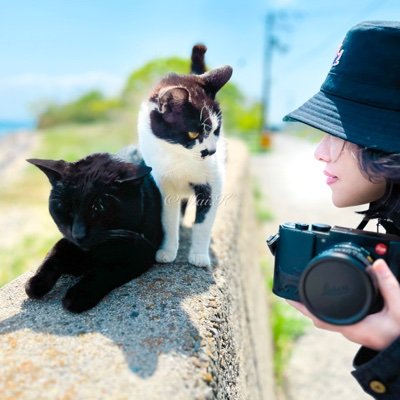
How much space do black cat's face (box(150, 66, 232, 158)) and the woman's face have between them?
37cm

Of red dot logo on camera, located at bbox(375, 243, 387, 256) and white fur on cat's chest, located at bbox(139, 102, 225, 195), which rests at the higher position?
red dot logo on camera, located at bbox(375, 243, 387, 256)

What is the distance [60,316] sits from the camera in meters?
1.11

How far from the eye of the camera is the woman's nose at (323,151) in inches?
46.7

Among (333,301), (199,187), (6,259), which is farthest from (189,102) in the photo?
(6,259)

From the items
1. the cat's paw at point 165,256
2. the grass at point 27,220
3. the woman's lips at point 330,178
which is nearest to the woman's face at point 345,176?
the woman's lips at point 330,178

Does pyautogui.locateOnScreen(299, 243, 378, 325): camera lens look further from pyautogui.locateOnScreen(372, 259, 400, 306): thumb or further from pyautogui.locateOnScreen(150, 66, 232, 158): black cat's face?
pyautogui.locateOnScreen(150, 66, 232, 158): black cat's face

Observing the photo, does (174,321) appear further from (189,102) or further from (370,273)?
(189,102)

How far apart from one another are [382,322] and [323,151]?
473mm

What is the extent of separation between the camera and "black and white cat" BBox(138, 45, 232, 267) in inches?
55.3

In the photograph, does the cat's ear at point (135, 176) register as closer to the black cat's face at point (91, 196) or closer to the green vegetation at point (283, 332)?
the black cat's face at point (91, 196)

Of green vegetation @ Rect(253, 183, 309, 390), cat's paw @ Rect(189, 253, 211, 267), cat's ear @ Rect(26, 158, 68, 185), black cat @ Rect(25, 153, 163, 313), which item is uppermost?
cat's ear @ Rect(26, 158, 68, 185)

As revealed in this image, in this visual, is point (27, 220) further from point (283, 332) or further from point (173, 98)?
point (173, 98)

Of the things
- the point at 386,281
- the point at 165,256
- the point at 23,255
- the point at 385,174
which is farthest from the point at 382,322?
the point at 23,255

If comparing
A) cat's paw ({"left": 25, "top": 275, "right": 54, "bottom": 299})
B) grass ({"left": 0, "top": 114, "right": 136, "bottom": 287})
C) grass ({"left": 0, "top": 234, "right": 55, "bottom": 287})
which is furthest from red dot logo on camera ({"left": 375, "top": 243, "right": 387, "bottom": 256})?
grass ({"left": 0, "top": 234, "right": 55, "bottom": 287})
